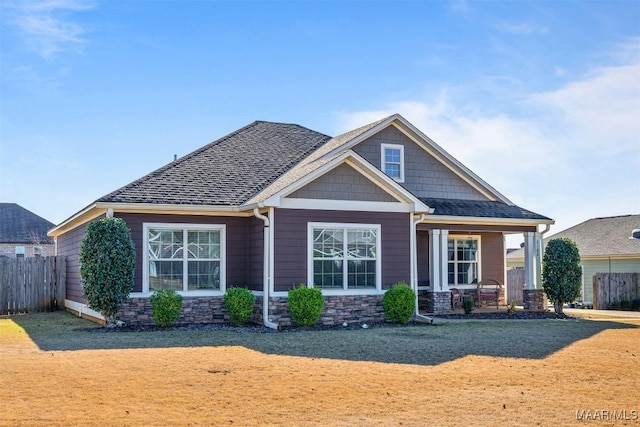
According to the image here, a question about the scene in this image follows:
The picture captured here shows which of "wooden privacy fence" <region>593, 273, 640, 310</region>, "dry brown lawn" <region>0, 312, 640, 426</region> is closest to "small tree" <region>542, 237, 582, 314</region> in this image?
"wooden privacy fence" <region>593, 273, 640, 310</region>

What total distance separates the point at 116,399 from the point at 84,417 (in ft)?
3.12

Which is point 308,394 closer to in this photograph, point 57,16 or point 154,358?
point 154,358

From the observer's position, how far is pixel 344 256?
1805cm

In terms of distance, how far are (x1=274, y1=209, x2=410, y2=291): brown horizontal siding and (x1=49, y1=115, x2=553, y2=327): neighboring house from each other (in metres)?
0.03

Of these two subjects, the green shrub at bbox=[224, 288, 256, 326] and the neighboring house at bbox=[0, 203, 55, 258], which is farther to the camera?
the neighboring house at bbox=[0, 203, 55, 258]

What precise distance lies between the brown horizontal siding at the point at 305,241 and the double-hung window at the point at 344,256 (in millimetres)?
175

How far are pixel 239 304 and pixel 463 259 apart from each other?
918cm

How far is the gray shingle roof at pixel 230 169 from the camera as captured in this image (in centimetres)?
1811

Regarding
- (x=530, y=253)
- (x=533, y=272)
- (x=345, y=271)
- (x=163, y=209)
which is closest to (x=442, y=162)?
(x=530, y=253)

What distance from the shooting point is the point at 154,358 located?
11.9 metres

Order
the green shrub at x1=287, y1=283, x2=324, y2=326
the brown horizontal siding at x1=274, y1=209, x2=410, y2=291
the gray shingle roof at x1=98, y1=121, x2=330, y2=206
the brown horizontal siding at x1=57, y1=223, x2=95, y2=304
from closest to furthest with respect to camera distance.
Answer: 1. the green shrub at x1=287, y1=283, x2=324, y2=326
2. the brown horizontal siding at x1=274, y1=209, x2=410, y2=291
3. the gray shingle roof at x1=98, y1=121, x2=330, y2=206
4. the brown horizontal siding at x1=57, y1=223, x2=95, y2=304

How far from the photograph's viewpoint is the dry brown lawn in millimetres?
7898

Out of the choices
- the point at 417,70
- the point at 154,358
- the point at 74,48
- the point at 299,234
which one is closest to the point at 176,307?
the point at 299,234

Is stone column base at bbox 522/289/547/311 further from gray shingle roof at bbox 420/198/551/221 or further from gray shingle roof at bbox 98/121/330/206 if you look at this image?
gray shingle roof at bbox 98/121/330/206
